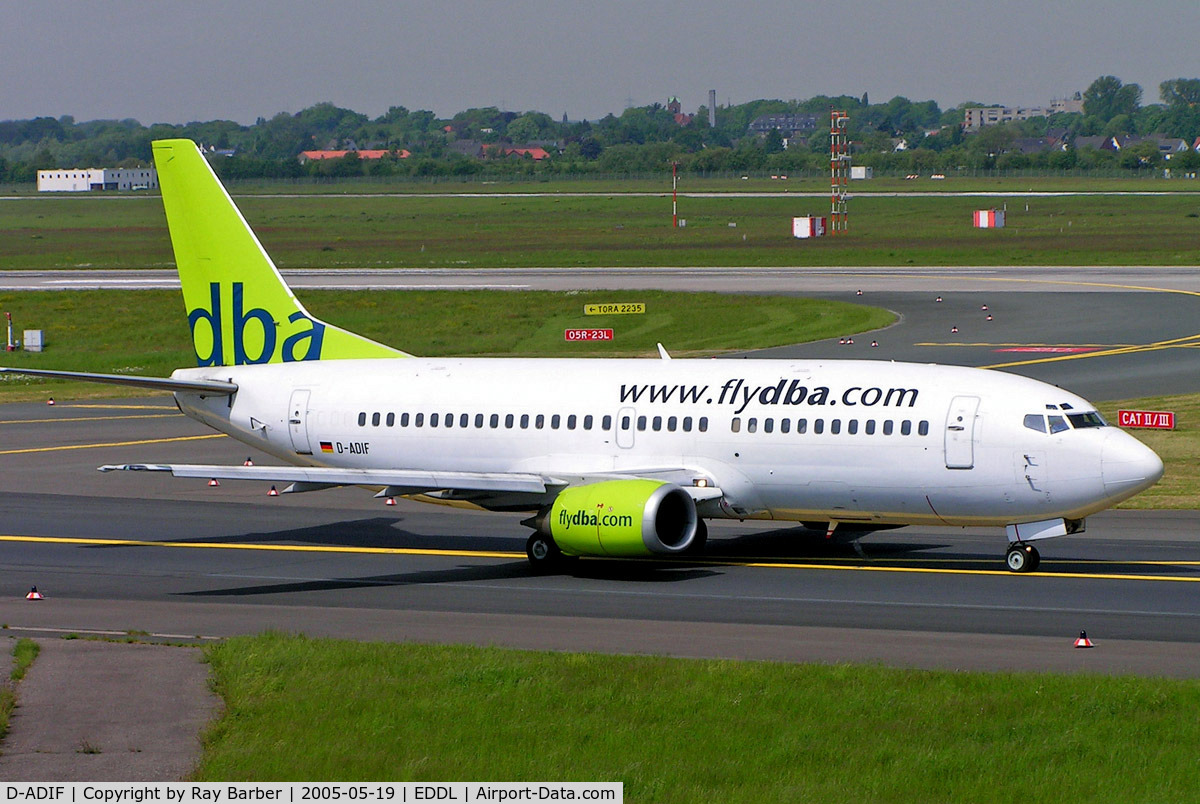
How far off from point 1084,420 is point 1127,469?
58.4 inches

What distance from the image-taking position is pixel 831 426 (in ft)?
106

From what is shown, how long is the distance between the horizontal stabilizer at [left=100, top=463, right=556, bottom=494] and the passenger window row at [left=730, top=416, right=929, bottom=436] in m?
4.27

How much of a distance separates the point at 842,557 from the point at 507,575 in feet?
23.0

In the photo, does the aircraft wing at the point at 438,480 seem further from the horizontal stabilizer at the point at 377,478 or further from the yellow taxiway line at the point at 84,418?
the yellow taxiway line at the point at 84,418

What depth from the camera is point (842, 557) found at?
1346 inches

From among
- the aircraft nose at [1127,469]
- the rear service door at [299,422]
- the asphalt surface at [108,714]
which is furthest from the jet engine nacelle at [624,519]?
the asphalt surface at [108,714]

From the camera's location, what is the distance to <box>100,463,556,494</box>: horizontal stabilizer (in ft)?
104

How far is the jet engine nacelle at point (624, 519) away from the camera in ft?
102

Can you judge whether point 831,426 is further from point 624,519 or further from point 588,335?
point 588,335

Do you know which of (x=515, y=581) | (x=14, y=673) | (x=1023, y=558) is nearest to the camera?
(x=14, y=673)

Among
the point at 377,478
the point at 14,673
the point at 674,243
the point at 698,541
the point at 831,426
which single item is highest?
the point at 831,426

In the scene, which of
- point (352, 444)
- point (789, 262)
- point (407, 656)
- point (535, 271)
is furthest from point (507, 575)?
point (789, 262)

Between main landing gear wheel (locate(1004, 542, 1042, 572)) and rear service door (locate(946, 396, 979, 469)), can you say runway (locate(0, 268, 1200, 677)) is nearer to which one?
main landing gear wheel (locate(1004, 542, 1042, 572))

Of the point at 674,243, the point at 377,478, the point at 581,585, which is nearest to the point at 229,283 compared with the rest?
the point at 377,478
